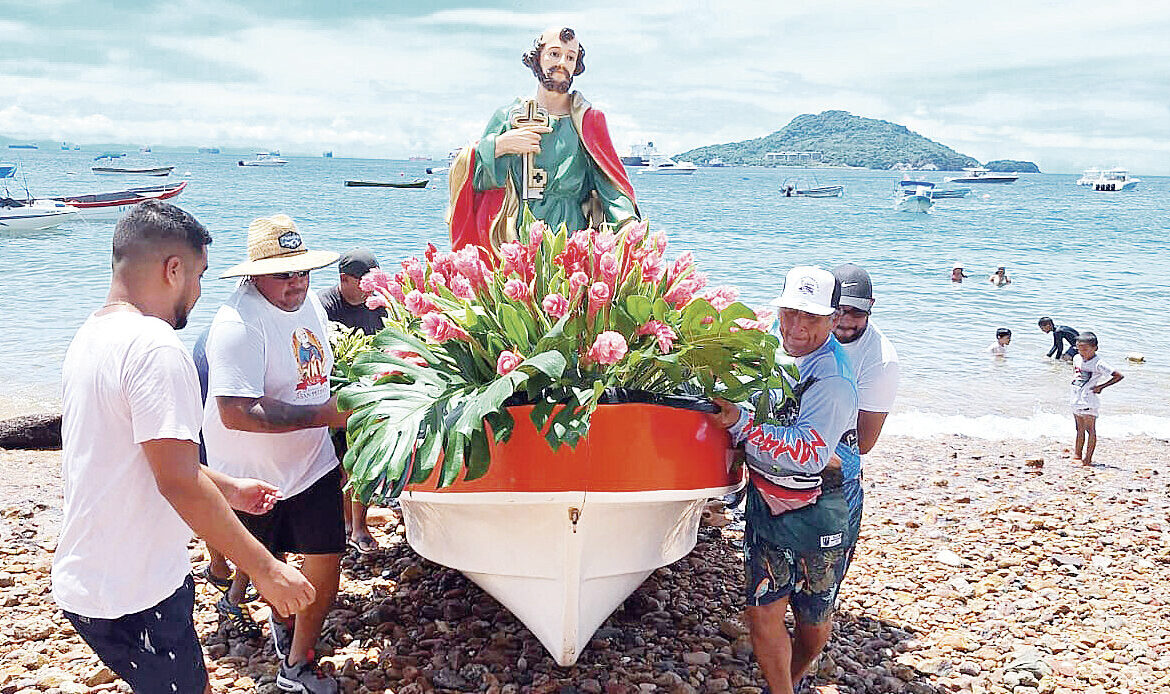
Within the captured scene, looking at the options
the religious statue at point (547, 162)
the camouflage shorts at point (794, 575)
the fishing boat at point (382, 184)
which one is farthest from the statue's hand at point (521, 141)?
the fishing boat at point (382, 184)

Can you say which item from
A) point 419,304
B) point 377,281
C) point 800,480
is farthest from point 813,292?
point 377,281

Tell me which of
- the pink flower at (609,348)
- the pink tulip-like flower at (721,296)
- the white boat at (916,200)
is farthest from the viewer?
the white boat at (916,200)

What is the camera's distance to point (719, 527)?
6.15 m

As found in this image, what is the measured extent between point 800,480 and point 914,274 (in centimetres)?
2285

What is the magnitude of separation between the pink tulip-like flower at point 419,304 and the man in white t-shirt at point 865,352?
59.9 inches

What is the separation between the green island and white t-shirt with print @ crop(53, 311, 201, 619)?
6000 inches

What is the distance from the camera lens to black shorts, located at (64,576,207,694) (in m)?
2.64

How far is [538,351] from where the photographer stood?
323cm

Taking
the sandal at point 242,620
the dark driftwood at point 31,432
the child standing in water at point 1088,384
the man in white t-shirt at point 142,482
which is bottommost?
the dark driftwood at point 31,432

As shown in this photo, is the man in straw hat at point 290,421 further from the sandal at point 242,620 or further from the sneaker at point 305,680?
the sandal at point 242,620

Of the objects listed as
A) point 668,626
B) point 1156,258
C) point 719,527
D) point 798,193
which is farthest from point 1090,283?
point 798,193

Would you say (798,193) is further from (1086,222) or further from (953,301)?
(953,301)

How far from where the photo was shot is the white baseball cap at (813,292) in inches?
132

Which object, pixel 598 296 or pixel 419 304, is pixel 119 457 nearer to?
pixel 419 304
